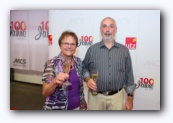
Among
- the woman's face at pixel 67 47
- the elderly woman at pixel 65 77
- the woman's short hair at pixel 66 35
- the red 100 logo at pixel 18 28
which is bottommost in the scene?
the elderly woman at pixel 65 77

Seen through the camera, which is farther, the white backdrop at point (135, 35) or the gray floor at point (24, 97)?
the gray floor at point (24, 97)

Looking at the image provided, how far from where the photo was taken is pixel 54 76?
7.89 feet

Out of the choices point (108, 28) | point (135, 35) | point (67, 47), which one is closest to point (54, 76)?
point (67, 47)

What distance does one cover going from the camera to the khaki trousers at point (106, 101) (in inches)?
94.8

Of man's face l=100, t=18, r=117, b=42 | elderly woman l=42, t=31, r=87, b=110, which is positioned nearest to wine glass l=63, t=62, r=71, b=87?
elderly woman l=42, t=31, r=87, b=110

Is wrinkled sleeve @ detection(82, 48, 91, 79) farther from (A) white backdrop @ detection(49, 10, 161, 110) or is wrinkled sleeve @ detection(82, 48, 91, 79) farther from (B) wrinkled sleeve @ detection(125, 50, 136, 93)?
(B) wrinkled sleeve @ detection(125, 50, 136, 93)

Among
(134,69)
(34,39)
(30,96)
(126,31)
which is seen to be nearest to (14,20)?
(34,39)

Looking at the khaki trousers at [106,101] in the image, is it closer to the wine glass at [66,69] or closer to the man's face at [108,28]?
the wine glass at [66,69]

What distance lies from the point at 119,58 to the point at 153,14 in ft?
1.75

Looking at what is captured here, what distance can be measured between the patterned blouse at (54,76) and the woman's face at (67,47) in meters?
0.05

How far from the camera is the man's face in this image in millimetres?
2381

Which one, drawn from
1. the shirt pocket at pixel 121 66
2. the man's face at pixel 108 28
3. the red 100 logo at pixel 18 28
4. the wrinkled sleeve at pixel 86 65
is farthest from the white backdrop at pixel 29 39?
the shirt pocket at pixel 121 66


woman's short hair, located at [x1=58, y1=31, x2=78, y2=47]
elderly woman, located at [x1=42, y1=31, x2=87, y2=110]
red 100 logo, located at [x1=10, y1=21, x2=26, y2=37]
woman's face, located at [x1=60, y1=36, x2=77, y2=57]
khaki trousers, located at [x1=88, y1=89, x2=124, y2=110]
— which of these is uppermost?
red 100 logo, located at [x1=10, y1=21, x2=26, y2=37]

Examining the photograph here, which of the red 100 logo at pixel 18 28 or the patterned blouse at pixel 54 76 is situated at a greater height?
the red 100 logo at pixel 18 28
